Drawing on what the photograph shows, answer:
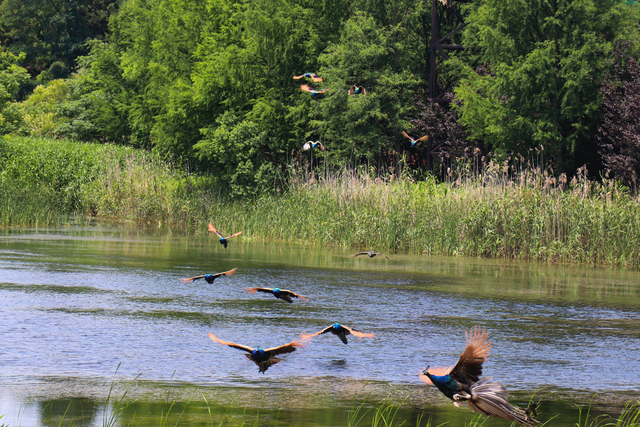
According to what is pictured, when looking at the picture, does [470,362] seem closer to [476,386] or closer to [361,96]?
[476,386]

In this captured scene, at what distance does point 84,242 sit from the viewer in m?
22.0

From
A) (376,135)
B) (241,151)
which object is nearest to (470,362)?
(376,135)

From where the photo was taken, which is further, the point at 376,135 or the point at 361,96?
the point at 376,135

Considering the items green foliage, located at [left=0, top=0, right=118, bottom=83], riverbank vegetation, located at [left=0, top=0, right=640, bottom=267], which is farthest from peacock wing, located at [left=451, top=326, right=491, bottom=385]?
green foliage, located at [left=0, top=0, right=118, bottom=83]

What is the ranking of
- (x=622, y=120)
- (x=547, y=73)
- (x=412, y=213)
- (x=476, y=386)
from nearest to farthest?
(x=476, y=386) → (x=412, y=213) → (x=622, y=120) → (x=547, y=73)

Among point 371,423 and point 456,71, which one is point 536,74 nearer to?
point 456,71

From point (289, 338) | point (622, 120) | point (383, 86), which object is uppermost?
point (383, 86)

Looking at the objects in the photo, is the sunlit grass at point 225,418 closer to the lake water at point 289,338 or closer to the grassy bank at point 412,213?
the lake water at point 289,338

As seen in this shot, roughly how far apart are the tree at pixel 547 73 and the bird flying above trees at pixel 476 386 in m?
23.8

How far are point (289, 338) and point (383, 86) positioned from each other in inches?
948

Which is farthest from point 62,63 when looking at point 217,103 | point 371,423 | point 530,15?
point 371,423

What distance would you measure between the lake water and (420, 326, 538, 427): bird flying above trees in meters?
2.37

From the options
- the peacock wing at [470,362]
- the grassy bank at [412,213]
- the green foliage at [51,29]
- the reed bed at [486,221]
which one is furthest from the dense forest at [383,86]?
the green foliage at [51,29]

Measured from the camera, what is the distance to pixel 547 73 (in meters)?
26.8
